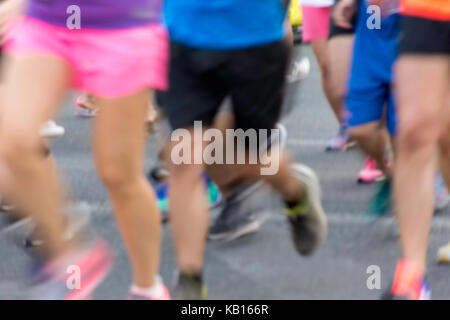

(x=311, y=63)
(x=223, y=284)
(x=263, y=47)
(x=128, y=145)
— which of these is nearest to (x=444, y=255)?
(x=223, y=284)

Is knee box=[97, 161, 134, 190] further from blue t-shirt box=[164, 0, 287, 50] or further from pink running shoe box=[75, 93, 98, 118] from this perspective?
pink running shoe box=[75, 93, 98, 118]

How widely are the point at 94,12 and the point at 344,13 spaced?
1730mm

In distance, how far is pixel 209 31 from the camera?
3631 mm

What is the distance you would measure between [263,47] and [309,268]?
1106mm

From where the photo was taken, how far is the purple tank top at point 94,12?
10.8 feet

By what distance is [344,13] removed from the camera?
15.5ft

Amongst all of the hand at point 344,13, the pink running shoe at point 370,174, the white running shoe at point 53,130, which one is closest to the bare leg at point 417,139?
the hand at point 344,13

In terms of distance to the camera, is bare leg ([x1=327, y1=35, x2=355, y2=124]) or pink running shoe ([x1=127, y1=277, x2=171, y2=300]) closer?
pink running shoe ([x1=127, y1=277, x2=171, y2=300])

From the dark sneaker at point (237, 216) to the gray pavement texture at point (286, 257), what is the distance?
48mm

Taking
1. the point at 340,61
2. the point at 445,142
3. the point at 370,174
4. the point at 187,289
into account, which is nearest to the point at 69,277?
the point at 187,289

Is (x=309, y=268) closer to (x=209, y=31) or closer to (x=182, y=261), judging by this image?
(x=182, y=261)

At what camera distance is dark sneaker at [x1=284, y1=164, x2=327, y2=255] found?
14.2 ft

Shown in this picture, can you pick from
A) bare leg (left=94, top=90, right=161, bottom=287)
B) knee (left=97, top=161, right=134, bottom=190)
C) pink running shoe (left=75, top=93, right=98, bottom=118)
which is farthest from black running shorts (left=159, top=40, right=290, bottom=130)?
pink running shoe (left=75, top=93, right=98, bottom=118)

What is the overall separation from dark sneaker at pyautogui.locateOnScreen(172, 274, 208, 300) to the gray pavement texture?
448 millimetres
